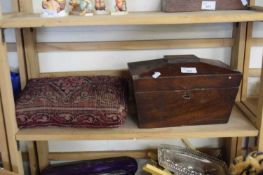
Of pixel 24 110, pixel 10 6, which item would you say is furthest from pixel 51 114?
pixel 10 6

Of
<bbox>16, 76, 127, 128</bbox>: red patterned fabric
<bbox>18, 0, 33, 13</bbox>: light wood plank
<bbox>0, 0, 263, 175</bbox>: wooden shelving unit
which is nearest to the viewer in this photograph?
<bbox>0, 0, 263, 175</bbox>: wooden shelving unit

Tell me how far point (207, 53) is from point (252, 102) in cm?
29

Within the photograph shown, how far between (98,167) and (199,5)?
78cm

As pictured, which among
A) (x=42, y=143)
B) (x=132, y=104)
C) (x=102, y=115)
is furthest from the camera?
(x=42, y=143)

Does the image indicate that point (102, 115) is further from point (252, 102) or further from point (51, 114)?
point (252, 102)

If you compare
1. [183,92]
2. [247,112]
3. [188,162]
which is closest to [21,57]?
[183,92]

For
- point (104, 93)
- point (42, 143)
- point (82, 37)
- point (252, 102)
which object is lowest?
point (42, 143)

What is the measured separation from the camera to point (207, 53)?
4.00ft

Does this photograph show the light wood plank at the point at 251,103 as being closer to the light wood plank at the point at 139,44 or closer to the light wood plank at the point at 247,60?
the light wood plank at the point at 247,60

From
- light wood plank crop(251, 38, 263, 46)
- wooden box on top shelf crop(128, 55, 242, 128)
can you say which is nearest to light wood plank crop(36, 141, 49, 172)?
wooden box on top shelf crop(128, 55, 242, 128)

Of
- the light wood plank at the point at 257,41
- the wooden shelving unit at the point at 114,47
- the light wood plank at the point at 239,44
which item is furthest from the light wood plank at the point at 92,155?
the light wood plank at the point at 257,41

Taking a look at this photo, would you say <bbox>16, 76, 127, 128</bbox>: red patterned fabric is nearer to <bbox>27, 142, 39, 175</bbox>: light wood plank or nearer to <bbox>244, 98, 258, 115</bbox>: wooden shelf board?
<bbox>27, 142, 39, 175</bbox>: light wood plank

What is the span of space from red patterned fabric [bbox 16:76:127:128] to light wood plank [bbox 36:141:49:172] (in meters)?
0.34

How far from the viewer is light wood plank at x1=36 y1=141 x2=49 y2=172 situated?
1.29 metres
